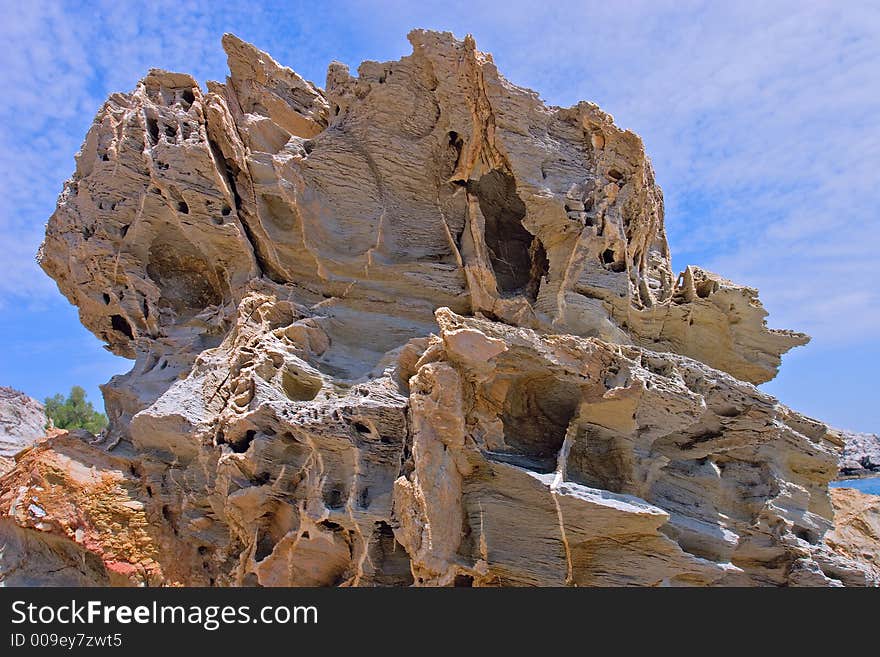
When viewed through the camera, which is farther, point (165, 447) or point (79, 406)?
point (79, 406)

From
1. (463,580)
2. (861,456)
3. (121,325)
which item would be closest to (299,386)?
(463,580)

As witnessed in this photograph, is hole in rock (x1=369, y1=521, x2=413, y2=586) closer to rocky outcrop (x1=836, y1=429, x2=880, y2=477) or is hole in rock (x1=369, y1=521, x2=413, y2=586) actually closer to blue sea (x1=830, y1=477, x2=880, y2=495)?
blue sea (x1=830, y1=477, x2=880, y2=495)

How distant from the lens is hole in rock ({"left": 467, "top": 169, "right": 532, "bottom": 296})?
35.2 ft

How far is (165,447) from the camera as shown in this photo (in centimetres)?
877

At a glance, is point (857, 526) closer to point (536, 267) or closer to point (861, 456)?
point (536, 267)

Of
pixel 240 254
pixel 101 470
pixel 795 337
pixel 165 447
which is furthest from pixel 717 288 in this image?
pixel 101 470

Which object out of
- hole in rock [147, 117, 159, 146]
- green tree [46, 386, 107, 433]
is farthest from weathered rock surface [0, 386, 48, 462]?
hole in rock [147, 117, 159, 146]

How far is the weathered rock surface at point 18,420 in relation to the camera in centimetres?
2120

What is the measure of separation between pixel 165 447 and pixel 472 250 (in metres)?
5.84

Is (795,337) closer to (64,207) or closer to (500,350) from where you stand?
(500,350)

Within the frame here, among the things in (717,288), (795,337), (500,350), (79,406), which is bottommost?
(500,350)

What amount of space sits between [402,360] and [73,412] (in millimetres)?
31433

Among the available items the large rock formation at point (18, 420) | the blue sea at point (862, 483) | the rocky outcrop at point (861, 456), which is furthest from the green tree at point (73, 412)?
the rocky outcrop at point (861, 456)

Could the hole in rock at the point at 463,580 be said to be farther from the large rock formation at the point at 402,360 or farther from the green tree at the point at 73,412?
the green tree at the point at 73,412
